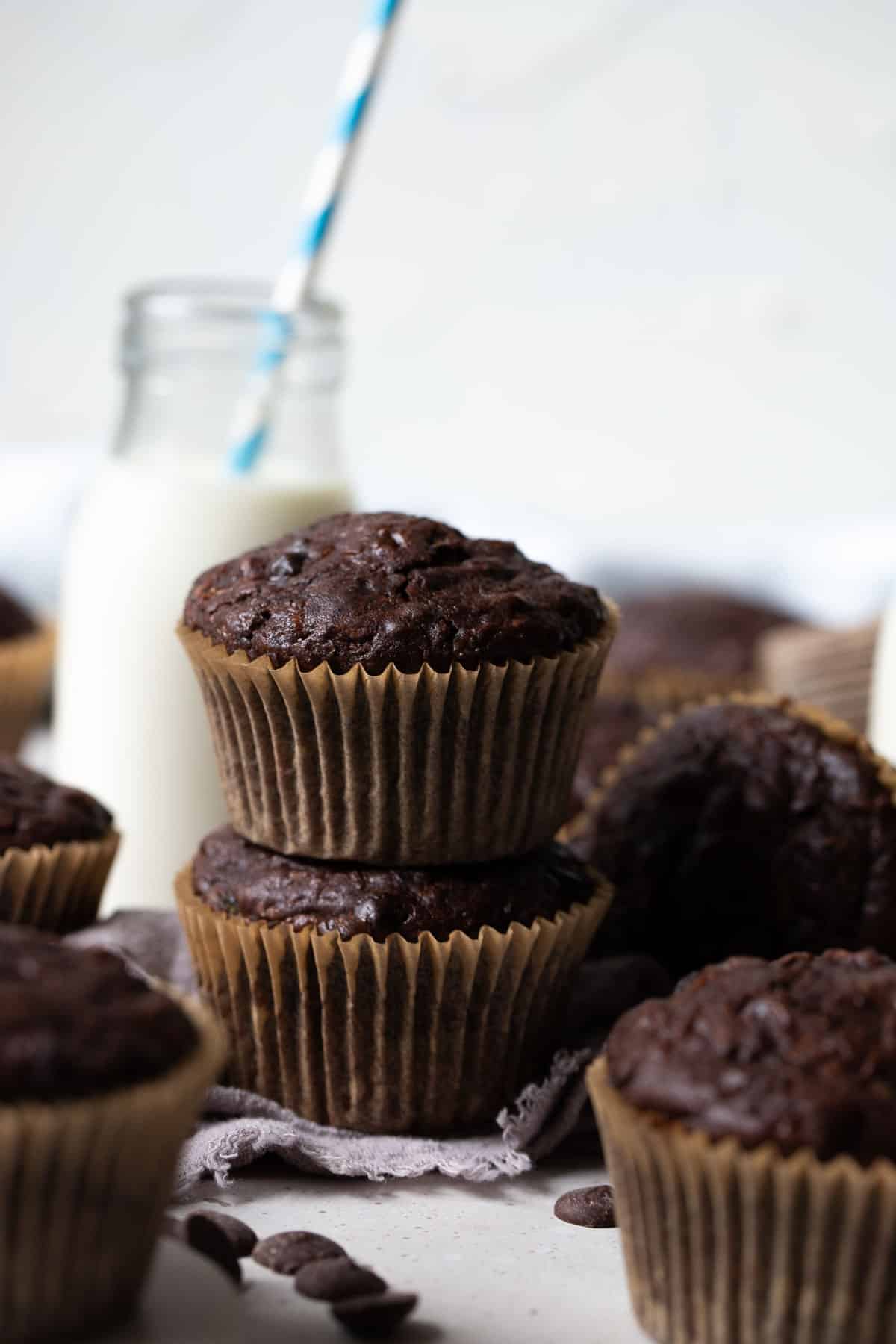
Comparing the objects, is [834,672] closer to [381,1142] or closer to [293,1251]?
[381,1142]

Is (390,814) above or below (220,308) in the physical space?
below

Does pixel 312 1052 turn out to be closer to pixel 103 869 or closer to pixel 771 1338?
pixel 103 869

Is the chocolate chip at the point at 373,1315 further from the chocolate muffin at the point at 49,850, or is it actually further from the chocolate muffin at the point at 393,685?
the chocolate muffin at the point at 49,850

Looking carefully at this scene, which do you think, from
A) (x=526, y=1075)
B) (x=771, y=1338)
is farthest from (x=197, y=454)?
(x=771, y=1338)

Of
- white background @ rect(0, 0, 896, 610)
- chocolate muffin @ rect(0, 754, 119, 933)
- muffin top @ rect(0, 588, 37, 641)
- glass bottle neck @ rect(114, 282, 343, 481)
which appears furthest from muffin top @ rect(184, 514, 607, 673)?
white background @ rect(0, 0, 896, 610)

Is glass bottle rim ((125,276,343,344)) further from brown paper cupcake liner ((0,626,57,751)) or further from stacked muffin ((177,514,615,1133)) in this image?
brown paper cupcake liner ((0,626,57,751))

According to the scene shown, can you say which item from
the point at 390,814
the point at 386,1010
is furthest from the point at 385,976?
the point at 390,814

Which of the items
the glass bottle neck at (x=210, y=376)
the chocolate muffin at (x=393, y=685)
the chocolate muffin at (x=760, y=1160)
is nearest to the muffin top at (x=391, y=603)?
the chocolate muffin at (x=393, y=685)
